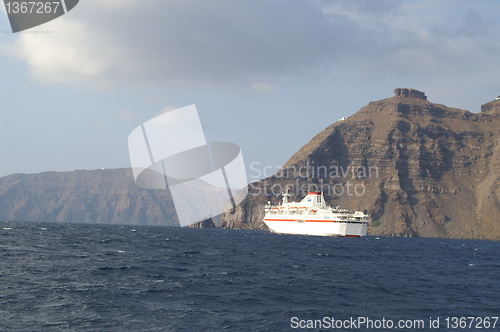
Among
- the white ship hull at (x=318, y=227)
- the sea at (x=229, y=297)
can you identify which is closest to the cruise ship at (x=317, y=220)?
the white ship hull at (x=318, y=227)

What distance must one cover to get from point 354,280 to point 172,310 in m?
20.8

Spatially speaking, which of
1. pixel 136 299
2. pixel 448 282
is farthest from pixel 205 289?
pixel 448 282

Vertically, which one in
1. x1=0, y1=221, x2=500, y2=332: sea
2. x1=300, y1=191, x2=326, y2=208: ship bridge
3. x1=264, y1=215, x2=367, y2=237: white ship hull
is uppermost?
x1=300, y1=191, x2=326, y2=208: ship bridge

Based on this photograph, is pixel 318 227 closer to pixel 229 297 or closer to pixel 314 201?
pixel 314 201

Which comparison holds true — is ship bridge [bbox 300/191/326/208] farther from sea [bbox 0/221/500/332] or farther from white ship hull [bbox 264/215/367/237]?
sea [bbox 0/221/500/332]

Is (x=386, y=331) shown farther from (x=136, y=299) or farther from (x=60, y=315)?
(x=60, y=315)

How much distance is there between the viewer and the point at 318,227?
14838 cm

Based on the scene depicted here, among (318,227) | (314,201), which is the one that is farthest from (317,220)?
(314,201)

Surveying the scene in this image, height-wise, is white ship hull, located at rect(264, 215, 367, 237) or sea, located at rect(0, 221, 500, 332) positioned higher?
sea, located at rect(0, 221, 500, 332)

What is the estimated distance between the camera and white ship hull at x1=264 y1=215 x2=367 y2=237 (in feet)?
472

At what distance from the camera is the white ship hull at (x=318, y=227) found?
144m

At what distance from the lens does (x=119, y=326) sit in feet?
79.5

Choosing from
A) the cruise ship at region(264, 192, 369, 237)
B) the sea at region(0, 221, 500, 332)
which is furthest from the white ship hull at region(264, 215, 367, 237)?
the sea at region(0, 221, 500, 332)

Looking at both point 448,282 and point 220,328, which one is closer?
point 220,328
